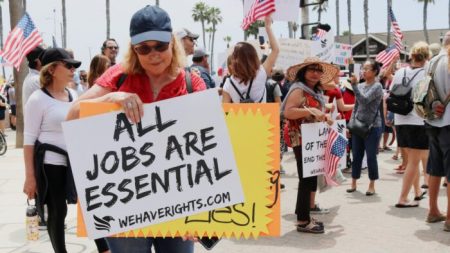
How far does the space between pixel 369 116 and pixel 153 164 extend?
5725 millimetres

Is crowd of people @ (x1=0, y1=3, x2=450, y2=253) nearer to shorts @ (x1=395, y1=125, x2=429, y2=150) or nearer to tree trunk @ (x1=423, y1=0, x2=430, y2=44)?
shorts @ (x1=395, y1=125, x2=429, y2=150)

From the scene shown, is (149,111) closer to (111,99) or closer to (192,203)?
(111,99)

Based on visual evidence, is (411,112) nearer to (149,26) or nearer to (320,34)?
(320,34)

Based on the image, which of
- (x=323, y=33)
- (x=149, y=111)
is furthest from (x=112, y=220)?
(x=323, y=33)

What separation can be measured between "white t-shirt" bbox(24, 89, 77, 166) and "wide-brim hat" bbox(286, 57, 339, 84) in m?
2.48

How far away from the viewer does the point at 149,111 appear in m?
2.17

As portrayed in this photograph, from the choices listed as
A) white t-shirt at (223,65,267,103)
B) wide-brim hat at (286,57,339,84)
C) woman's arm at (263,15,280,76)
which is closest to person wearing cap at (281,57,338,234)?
wide-brim hat at (286,57,339,84)

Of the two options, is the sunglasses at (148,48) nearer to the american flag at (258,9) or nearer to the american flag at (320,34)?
the american flag at (258,9)

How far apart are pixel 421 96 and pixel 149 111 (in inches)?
161

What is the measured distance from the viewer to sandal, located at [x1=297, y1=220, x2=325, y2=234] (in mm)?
5477

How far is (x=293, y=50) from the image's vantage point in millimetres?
10742

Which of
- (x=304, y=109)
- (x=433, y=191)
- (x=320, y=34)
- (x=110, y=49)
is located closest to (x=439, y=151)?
(x=433, y=191)

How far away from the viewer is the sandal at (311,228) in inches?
216

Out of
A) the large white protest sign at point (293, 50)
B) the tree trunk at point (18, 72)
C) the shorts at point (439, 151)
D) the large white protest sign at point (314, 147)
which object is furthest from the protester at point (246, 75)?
the tree trunk at point (18, 72)
